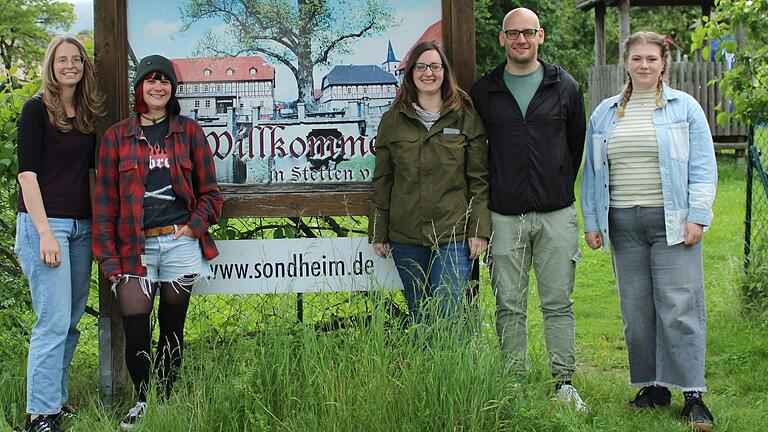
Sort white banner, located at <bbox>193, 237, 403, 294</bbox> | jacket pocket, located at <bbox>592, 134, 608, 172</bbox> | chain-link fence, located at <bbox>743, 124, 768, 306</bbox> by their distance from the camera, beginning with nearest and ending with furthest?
jacket pocket, located at <bbox>592, 134, 608, 172</bbox>
white banner, located at <bbox>193, 237, 403, 294</bbox>
chain-link fence, located at <bbox>743, 124, 768, 306</bbox>

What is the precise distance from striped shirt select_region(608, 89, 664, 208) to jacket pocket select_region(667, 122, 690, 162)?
0.26 ft

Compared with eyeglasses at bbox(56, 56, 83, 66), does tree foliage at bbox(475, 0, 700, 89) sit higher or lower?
higher

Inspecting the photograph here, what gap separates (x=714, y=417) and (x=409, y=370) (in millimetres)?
1836

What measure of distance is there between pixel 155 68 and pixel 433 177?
1515 mm

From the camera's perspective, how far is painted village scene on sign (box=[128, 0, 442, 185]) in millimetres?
5348

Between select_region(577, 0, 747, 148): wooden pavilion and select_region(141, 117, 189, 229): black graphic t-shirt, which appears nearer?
select_region(141, 117, 189, 229): black graphic t-shirt

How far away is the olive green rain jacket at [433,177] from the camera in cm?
484

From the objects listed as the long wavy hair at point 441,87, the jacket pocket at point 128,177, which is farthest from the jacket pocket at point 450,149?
the jacket pocket at point 128,177

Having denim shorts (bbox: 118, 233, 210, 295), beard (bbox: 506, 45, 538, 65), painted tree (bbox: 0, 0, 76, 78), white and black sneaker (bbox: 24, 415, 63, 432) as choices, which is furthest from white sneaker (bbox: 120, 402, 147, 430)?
painted tree (bbox: 0, 0, 76, 78)

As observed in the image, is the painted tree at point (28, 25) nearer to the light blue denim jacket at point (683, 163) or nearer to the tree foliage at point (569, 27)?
the tree foliage at point (569, 27)

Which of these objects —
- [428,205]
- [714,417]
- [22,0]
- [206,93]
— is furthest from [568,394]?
[22,0]

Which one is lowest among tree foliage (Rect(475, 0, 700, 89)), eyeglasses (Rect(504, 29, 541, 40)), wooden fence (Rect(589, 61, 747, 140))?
eyeglasses (Rect(504, 29, 541, 40))

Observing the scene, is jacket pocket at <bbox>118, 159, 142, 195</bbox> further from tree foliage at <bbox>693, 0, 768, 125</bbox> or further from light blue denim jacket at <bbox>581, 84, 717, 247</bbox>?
tree foliage at <bbox>693, 0, 768, 125</bbox>

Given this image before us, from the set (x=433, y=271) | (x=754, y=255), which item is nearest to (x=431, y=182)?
(x=433, y=271)
